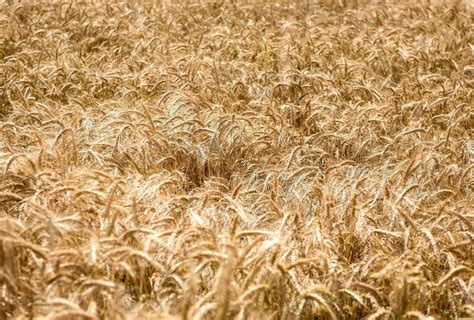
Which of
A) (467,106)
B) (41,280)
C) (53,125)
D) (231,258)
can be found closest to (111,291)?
(41,280)

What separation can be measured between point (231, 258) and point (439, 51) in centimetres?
519

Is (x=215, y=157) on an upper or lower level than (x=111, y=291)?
lower

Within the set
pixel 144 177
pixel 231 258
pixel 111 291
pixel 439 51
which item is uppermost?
pixel 231 258

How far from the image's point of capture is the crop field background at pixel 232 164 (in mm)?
2336

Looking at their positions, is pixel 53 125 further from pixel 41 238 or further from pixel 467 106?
pixel 467 106

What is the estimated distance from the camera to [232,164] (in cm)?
400

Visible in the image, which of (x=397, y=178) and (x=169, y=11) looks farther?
(x=169, y=11)

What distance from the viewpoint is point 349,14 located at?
7.89 meters

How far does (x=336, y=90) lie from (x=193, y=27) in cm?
284

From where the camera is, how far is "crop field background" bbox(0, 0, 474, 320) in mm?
2336

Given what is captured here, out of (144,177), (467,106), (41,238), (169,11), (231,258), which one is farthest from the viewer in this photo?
(169,11)

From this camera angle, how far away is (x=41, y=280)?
2176mm

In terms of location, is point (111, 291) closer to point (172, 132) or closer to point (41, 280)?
point (41, 280)

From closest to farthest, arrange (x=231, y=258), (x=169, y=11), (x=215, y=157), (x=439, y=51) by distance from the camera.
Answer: (x=231, y=258)
(x=215, y=157)
(x=439, y=51)
(x=169, y=11)
